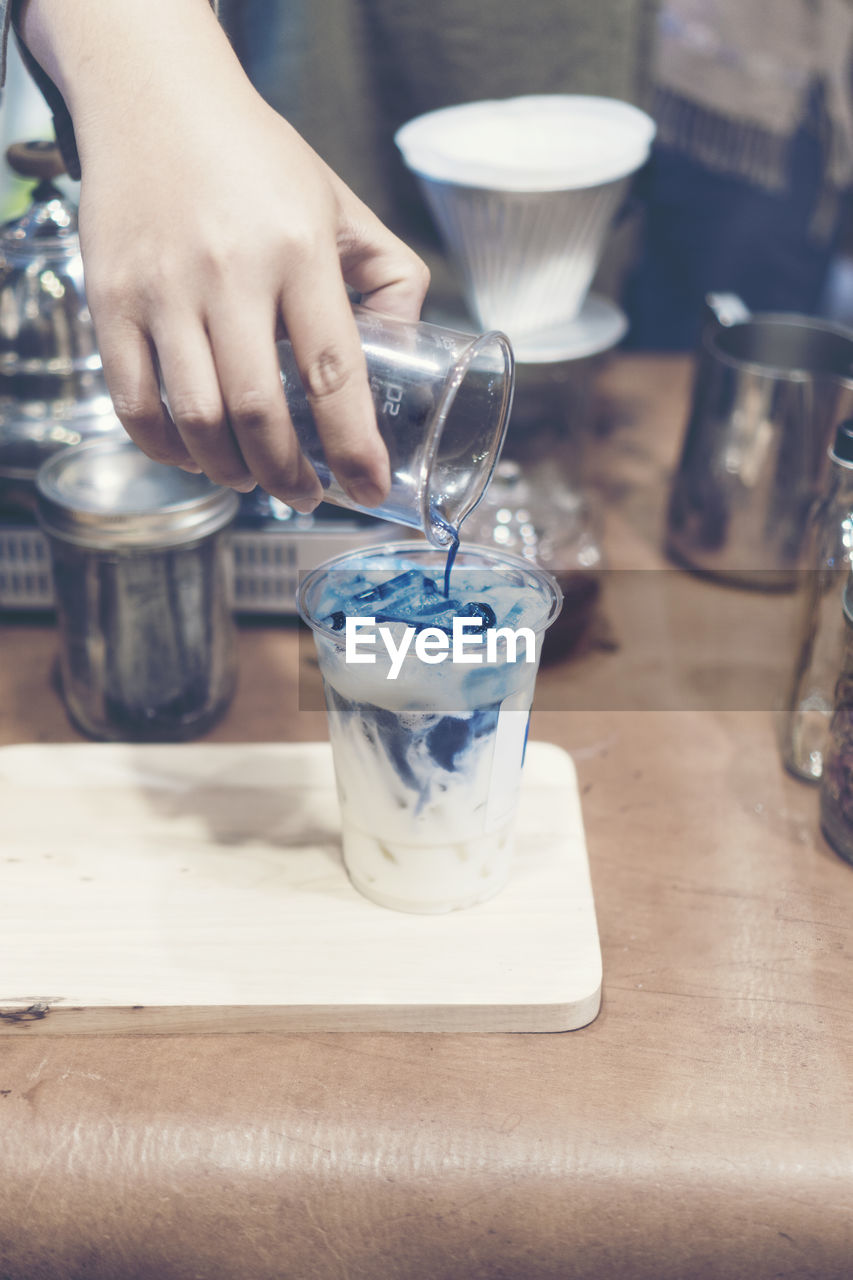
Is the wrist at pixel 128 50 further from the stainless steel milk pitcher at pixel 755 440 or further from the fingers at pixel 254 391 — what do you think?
the stainless steel milk pitcher at pixel 755 440

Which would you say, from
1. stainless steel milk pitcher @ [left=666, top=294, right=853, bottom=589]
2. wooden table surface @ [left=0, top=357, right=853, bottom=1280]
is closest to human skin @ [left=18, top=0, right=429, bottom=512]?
wooden table surface @ [left=0, top=357, right=853, bottom=1280]

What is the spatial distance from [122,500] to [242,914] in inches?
15.3

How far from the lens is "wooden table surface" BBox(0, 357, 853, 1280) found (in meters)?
0.68

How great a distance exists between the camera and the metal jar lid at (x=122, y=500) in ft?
3.10

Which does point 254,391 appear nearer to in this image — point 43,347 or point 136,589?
point 136,589

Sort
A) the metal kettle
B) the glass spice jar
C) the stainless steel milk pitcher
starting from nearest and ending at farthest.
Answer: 1. the glass spice jar
2. the metal kettle
3. the stainless steel milk pitcher

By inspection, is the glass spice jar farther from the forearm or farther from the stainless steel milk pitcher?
the forearm

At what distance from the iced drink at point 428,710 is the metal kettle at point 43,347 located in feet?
1.35

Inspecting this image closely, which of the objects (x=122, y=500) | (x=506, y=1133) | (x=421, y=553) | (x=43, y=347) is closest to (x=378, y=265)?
(x=421, y=553)

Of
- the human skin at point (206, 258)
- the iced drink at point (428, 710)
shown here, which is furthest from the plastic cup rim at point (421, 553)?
the human skin at point (206, 258)

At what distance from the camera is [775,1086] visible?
727mm

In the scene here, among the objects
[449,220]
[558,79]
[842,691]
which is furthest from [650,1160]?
[558,79]

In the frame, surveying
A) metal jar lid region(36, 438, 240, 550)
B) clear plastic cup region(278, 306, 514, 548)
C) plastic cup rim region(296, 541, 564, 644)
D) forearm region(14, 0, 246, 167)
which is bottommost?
metal jar lid region(36, 438, 240, 550)

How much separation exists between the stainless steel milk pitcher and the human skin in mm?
656
